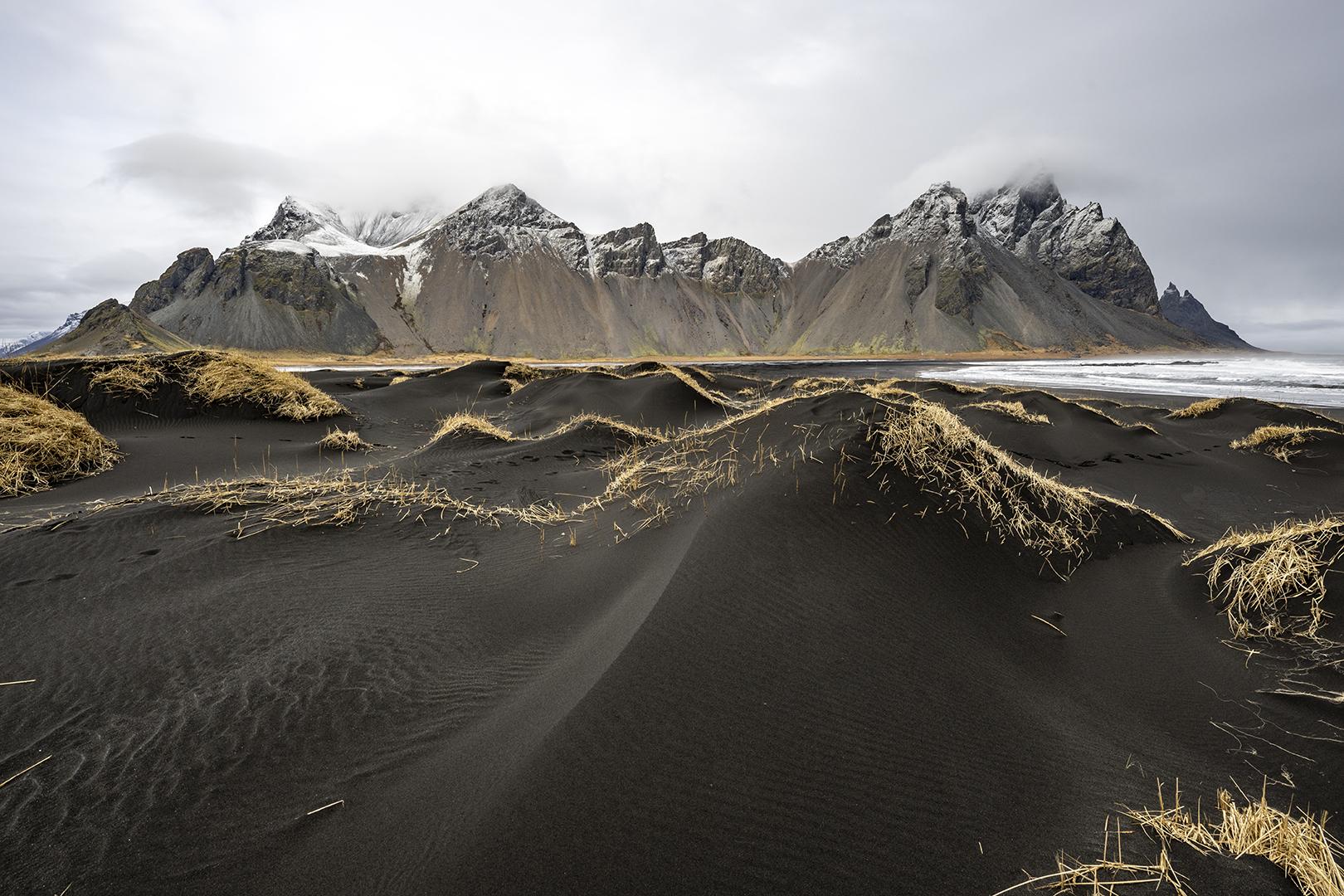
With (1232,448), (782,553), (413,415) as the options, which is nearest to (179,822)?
(782,553)

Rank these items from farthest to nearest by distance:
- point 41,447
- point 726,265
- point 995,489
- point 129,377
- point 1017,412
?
point 726,265 < point 1017,412 < point 129,377 < point 41,447 < point 995,489

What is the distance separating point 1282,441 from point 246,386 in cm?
2567

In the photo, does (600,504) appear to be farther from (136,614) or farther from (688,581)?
(136,614)

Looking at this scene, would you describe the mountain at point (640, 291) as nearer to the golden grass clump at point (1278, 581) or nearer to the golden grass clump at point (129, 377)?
the golden grass clump at point (129, 377)

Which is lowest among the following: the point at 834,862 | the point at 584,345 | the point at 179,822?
the point at 834,862

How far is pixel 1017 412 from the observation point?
15438mm

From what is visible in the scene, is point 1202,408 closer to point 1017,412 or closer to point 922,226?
point 1017,412

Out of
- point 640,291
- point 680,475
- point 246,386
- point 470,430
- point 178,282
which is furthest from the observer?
point 640,291

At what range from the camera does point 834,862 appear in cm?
199

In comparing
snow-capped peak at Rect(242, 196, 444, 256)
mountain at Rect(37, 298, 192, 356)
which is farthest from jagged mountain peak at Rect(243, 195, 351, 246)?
mountain at Rect(37, 298, 192, 356)

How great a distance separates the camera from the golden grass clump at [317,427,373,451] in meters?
11.1

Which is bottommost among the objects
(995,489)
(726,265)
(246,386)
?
(995,489)

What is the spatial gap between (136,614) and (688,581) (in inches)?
146

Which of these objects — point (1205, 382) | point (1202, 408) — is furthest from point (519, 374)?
point (1205, 382)
